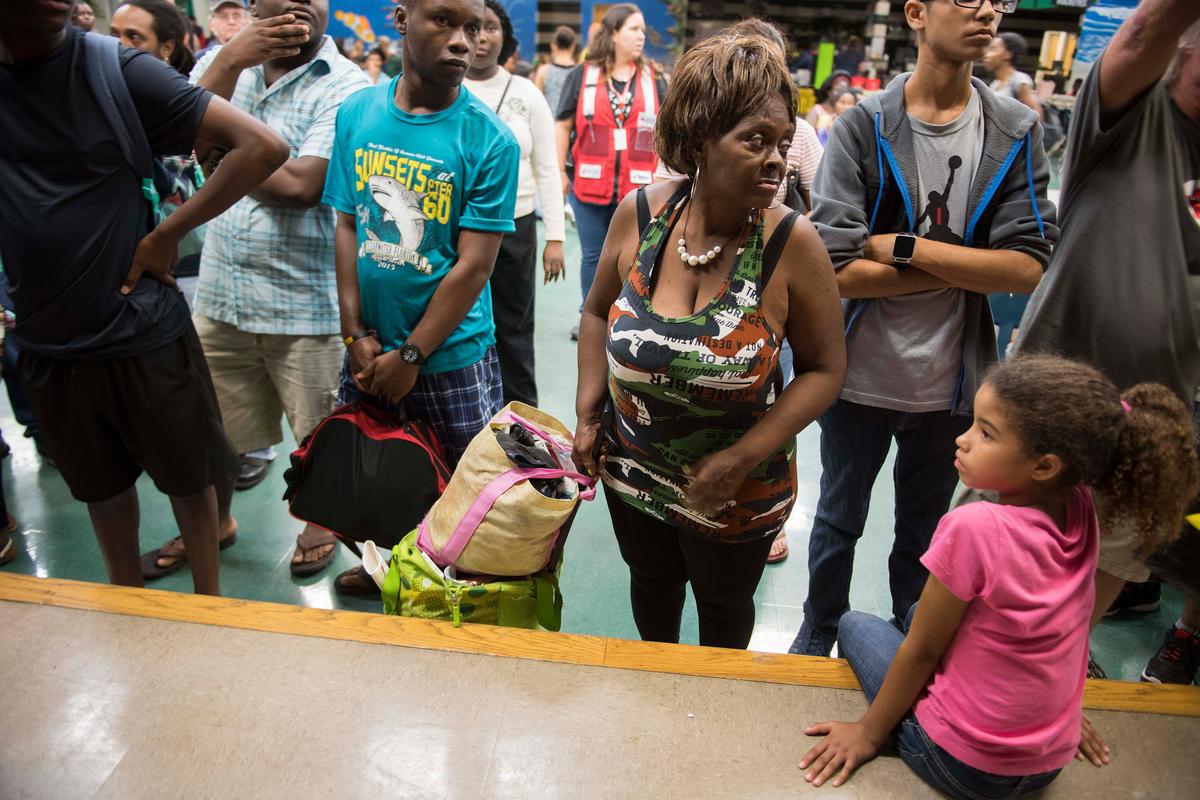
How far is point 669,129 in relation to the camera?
1.50 m

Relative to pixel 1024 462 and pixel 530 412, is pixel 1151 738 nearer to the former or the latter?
pixel 1024 462

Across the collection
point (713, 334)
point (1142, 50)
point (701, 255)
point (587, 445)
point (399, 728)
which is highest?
point (1142, 50)

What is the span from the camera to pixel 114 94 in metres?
1.73

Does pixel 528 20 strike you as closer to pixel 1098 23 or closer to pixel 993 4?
pixel 1098 23

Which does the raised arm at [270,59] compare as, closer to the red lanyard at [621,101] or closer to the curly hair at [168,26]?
the curly hair at [168,26]

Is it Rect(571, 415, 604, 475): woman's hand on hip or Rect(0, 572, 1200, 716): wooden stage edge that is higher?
Rect(571, 415, 604, 475): woman's hand on hip

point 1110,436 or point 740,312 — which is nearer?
point 1110,436

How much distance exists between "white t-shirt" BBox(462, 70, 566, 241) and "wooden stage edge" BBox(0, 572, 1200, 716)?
1.99 meters

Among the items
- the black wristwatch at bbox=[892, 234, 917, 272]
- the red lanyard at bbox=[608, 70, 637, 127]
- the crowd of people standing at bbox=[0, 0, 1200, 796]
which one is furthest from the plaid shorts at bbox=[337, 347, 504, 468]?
the red lanyard at bbox=[608, 70, 637, 127]

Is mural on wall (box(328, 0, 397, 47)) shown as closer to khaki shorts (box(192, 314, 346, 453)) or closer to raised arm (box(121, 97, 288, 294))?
khaki shorts (box(192, 314, 346, 453))

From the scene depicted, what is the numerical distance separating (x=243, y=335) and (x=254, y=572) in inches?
31.5

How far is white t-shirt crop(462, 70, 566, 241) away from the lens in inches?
132

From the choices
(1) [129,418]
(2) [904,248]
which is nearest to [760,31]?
(2) [904,248]

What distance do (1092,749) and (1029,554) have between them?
61 centimetres
